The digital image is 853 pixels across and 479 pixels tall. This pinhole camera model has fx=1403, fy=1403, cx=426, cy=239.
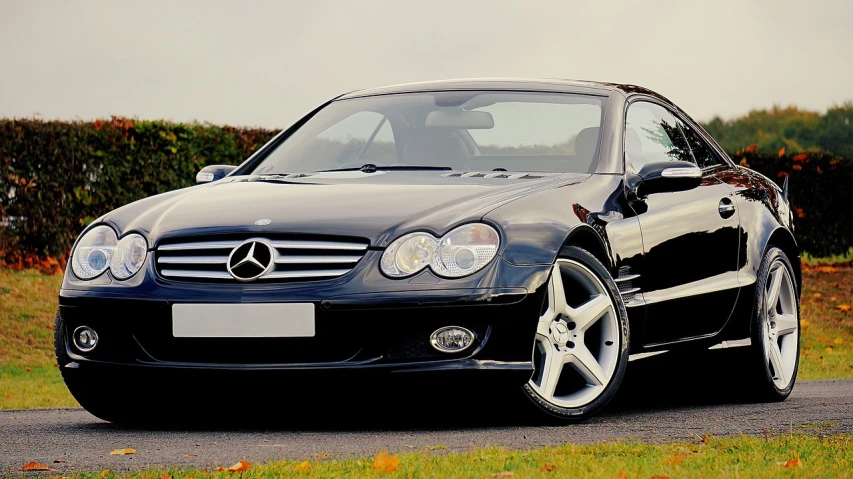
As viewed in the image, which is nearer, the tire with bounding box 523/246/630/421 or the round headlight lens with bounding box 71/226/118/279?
the tire with bounding box 523/246/630/421

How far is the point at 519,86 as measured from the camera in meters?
7.50

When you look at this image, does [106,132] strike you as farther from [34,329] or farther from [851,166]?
[851,166]

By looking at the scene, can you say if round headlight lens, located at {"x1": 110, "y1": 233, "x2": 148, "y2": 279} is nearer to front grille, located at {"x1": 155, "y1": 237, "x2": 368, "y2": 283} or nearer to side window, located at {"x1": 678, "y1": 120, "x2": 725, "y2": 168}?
front grille, located at {"x1": 155, "y1": 237, "x2": 368, "y2": 283}

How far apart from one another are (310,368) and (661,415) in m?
2.01

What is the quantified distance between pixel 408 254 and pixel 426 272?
109mm

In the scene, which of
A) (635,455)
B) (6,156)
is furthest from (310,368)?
(6,156)

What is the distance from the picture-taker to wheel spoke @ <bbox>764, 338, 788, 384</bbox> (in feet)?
26.1

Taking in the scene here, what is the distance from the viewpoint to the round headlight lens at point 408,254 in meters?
5.59

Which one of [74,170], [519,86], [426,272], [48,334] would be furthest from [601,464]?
[74,170]

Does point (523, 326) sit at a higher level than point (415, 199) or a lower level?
lower

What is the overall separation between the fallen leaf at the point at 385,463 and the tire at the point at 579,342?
1.20 metres

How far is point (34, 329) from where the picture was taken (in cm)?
1411

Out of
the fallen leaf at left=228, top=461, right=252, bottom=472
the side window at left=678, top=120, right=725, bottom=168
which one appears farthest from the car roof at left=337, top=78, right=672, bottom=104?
the fallen leaf at left=228, top=461, right=252, bottom=472

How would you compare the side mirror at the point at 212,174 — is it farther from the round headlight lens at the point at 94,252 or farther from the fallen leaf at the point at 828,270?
the fallen leaf at the point at 828,270
